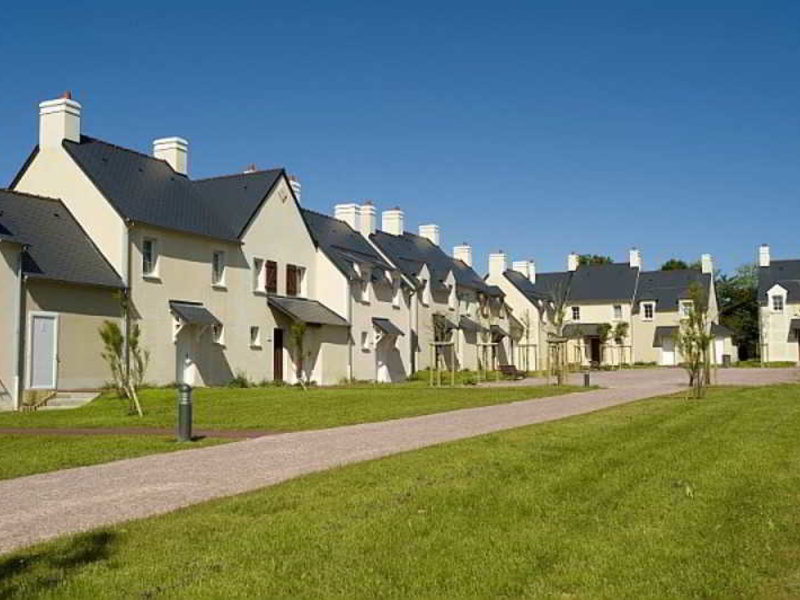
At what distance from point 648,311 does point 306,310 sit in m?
41.7

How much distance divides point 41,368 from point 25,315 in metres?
1.73

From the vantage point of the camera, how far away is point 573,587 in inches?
233

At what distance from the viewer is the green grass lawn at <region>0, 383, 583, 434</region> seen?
63.3 ft

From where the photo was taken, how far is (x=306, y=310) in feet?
130

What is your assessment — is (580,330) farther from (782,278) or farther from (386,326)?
(386,326)

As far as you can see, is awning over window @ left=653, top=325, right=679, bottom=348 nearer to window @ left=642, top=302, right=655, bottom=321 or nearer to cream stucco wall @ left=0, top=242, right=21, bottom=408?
window @ left=642, top=302, right=655, bottom=321

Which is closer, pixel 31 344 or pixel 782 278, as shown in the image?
pixel 31 344

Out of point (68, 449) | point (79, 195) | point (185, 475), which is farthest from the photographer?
point (79, 195)

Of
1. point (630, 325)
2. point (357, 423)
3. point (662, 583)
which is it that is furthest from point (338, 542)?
point (630, 325)

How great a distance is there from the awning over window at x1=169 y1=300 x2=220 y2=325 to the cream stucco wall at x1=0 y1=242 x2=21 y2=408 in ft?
22.0

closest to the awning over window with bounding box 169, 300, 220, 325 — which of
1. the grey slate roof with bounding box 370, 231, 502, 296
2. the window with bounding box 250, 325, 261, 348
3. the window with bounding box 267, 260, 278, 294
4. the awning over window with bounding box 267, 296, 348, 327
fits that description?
the window with bounding box 250, 325, 261, 348

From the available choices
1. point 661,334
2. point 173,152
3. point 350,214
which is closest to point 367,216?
point 350,214

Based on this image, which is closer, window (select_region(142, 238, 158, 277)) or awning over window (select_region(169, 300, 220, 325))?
window (select_region(142, 238, 158, 277))

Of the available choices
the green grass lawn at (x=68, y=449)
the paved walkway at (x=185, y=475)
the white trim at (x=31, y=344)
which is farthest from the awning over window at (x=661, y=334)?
the green grass lawn at (x=68, y=449)
